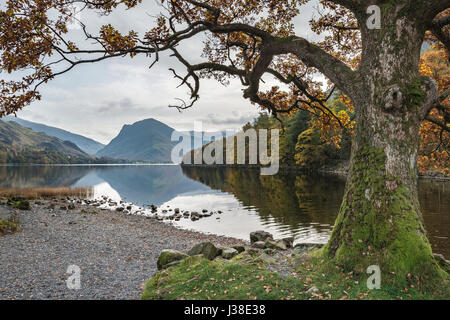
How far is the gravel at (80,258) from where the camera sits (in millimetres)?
7258

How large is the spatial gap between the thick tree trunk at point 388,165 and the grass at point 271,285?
30 cm

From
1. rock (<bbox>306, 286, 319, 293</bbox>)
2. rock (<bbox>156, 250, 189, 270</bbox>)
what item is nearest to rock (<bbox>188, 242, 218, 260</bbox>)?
rock (<bbox>156, 250, 189, 270</bbox>)

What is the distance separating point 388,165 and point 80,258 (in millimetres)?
10814

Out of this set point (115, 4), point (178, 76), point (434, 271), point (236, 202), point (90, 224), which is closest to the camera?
point (434, 271)

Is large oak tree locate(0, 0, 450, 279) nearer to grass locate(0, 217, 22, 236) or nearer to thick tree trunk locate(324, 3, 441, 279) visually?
thick tree trunk locate(324, 3, 441, 279)

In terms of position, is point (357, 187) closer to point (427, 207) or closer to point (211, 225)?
point (211, 225)

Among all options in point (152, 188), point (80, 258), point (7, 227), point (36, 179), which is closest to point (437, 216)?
point (80, 258)

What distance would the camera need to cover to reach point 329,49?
1195 cm

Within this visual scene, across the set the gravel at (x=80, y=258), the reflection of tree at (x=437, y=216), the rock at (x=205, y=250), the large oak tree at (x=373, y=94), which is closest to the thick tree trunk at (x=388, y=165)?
the large oak tree at (x=373, y=94)

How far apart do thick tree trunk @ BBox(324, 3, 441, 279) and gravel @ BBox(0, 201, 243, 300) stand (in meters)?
5.43

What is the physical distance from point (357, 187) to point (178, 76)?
19.7ft

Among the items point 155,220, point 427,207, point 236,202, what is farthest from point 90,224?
point 427,207

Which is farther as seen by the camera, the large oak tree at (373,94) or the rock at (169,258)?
the rock at (169,258)

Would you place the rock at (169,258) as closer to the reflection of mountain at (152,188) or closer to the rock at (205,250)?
the rock at (205,250)
